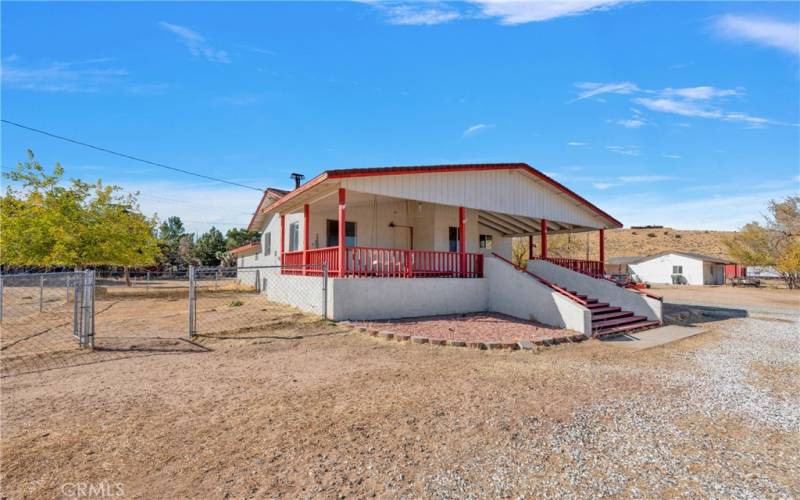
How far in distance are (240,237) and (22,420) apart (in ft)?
187

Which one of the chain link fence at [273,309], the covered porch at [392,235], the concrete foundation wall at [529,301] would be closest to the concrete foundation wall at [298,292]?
the chain link fence at [273,309]

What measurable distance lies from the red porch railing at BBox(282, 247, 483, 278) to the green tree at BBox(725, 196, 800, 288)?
41016mm

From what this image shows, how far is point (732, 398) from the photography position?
5.29m

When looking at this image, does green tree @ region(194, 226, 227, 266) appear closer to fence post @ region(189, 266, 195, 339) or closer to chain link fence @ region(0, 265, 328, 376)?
chain link fence @ region(0, 265, 328, 376)

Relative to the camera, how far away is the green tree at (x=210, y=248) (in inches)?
2146

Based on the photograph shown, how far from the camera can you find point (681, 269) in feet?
149

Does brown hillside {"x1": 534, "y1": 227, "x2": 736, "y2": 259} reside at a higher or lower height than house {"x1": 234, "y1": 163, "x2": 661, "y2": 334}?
higher

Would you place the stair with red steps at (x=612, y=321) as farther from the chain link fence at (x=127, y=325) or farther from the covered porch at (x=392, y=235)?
the chain link fence at (x=127, y=325)

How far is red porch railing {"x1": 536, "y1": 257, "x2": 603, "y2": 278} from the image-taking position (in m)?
15.6

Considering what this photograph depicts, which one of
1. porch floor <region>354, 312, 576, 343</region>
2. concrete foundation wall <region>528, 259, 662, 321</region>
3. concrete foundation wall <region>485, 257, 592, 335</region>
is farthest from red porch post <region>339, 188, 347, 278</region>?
concrete foundation wall <region>528, 259, 662, 321</region>

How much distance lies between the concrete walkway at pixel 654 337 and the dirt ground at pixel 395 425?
1.48m

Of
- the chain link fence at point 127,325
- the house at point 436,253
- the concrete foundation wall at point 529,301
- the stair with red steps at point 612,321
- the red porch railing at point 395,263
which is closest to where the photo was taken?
the chain link fence at point 127,325

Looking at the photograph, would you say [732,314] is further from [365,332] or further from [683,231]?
[683,231]

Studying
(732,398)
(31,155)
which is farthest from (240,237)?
(732,398)
